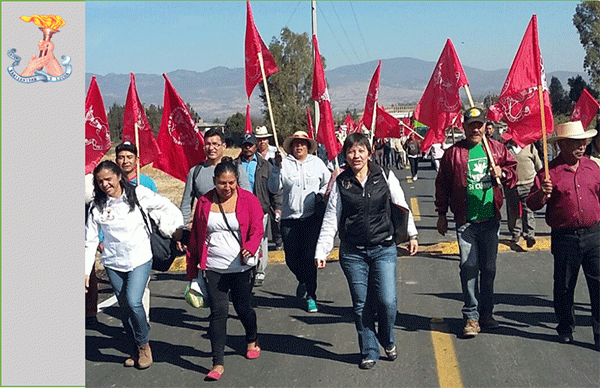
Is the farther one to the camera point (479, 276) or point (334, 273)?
point (334, 273)

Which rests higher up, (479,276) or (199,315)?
(479,276)

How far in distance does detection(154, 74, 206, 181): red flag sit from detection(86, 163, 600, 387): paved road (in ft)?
5.07

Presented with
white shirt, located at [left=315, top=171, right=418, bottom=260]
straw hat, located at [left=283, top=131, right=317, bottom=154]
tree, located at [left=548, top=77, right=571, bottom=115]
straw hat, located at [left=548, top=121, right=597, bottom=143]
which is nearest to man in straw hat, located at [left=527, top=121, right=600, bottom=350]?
straw hat, located at [left=548, top=121, right=597, bottom=143]

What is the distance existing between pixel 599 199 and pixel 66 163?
4457 millimetres

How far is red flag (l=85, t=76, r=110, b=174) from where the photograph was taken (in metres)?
8.47

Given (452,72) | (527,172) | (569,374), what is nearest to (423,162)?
(527,172)

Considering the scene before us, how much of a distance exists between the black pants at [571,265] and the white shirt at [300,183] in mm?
2363

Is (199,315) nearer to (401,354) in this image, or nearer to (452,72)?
(401,354)

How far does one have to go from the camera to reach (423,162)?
123 ft

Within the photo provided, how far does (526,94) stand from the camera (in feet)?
24.2

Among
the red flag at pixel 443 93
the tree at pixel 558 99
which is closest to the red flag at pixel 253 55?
the red flag at pixel 443 93

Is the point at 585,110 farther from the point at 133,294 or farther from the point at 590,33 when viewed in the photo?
the point at 590,33

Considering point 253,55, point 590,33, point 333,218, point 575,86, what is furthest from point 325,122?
point 575,86

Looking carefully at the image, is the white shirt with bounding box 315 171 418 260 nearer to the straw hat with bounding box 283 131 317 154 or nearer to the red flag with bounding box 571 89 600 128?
the straw hat with bounding box 283 131 317 154
